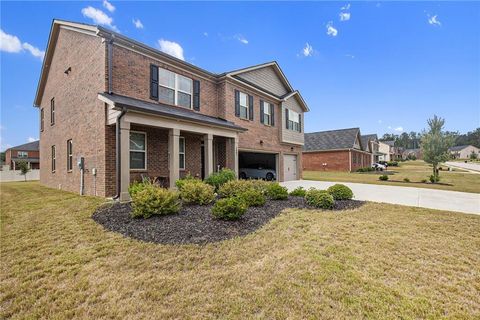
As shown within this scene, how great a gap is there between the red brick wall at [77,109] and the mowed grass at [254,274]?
4193 millimetres

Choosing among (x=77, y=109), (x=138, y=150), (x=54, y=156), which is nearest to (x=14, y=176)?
(x=54, y=156)

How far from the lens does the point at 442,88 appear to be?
22.0 metres

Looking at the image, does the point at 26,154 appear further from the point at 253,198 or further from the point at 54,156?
the point at 253,198

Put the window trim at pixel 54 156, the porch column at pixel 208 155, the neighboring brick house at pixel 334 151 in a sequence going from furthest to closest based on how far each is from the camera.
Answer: the neighboring brick house at pixel 334 151, the window trim at pixel 54 156, the porch column at pixel 208 155

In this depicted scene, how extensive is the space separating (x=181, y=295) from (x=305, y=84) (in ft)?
84.0

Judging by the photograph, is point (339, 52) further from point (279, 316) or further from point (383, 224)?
point (279, 316)

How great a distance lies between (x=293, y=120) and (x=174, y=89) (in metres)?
11.0

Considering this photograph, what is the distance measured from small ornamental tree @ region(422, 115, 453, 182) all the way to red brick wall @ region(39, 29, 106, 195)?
73.9ft

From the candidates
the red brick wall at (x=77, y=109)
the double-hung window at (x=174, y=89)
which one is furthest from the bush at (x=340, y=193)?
the red brick wall at (x=77, y=109)

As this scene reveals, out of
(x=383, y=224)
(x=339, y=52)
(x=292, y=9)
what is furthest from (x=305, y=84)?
(x=383, y=224)

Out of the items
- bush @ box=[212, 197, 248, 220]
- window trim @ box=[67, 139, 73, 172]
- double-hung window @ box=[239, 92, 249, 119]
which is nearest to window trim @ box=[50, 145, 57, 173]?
window trim @ box=[67, 139, 73, 172]

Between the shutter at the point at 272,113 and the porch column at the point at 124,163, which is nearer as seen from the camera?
the porch column at the point at 124,163

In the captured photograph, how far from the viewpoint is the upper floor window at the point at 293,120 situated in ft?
59.8

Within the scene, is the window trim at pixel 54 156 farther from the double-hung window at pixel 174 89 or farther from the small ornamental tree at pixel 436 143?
the small ornamental tree at pixel 436 143
